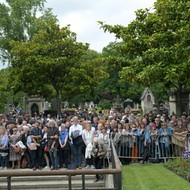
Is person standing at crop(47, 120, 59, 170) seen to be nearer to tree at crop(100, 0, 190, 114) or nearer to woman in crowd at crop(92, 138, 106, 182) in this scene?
woman in crowd at crop(92, 138, 106, 182)

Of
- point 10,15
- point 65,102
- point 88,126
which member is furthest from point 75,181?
point 65,102

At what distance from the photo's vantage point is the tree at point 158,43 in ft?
67.0

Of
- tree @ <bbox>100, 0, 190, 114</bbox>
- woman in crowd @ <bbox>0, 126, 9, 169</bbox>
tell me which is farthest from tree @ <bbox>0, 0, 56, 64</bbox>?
woman in crowd @ <bbox>0, 126, 9, 169</bbox>

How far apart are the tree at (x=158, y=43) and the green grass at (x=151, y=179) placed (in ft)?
13.7

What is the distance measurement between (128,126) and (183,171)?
5041 millimetres

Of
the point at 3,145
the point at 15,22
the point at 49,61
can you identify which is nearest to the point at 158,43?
the point at 3,145

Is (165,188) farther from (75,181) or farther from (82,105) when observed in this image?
(82,105)

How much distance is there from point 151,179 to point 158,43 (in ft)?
29.2

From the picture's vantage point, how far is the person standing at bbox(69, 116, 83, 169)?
1798 centimetres

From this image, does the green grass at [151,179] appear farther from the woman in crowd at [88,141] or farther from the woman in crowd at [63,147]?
the woman in crowd at [63,147]

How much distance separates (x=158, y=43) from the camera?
22.6 meters

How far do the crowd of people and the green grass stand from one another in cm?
122

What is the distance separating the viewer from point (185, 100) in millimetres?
37656

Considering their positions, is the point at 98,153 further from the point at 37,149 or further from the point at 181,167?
the point at 37,149
